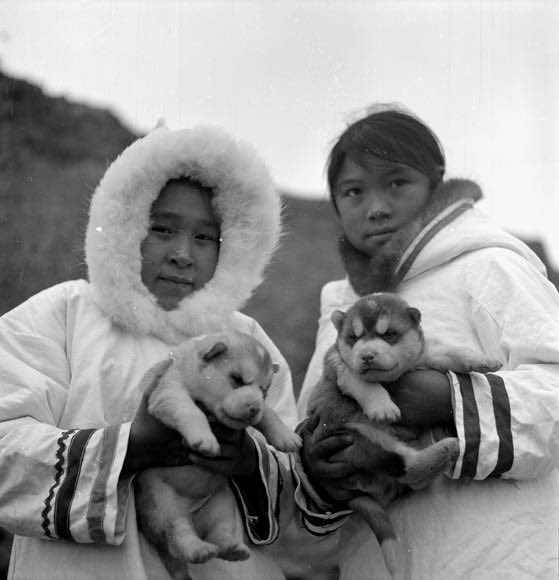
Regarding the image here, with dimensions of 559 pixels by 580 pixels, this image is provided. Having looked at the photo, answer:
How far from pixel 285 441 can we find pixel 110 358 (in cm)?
66

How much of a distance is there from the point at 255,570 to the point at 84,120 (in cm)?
721

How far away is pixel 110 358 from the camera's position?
8.71ft

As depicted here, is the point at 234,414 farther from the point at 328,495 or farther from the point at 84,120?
the point at 84,120

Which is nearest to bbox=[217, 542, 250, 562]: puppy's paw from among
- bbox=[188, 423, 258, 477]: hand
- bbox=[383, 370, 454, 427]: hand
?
bbox=[188, 423, 258, 477]: hand

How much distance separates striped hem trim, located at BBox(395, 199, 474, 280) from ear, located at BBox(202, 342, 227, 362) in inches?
31.5

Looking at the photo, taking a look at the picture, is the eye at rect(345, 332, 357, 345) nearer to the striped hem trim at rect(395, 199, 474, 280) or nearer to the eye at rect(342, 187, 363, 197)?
the striped hem trim at rect(395, 199, 474, 280)

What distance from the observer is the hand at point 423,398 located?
2.46m

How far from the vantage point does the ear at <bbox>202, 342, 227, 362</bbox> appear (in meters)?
2.44

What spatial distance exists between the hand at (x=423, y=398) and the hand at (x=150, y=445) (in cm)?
68

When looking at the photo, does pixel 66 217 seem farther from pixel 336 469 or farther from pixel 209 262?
pixel 336 469

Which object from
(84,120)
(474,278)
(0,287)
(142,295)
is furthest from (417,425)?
(84,120)

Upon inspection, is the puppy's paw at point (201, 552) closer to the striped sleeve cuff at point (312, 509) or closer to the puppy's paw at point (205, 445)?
the puppy's paw at point (205, 445)

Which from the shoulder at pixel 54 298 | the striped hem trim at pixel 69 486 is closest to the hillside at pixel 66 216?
the shoulder at pixel 54 298

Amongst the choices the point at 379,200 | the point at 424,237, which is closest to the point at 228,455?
the point at 424,237
